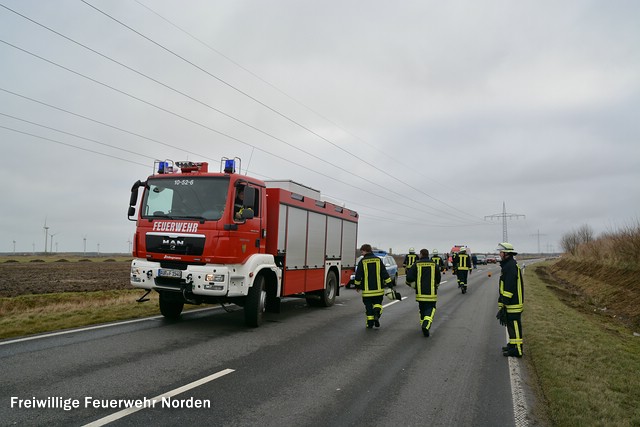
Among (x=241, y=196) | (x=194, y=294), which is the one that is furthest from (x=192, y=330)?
(x=241, y=196)

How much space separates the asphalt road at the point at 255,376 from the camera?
4.30 metres

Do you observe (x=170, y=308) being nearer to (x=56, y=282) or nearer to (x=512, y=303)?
(x=512, y=303)

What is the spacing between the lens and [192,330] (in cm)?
839

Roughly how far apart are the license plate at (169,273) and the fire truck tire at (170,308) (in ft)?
4.15

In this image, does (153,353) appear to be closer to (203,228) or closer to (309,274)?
(203,228)

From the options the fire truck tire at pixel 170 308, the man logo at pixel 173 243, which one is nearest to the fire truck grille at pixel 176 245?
the man logo at pixel 173 243

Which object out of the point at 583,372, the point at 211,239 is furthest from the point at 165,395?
the point at 583,372

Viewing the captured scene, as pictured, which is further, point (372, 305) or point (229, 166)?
point (372, 305)

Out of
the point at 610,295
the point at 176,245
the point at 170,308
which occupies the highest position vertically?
the point at 176,245

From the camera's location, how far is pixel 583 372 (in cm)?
632

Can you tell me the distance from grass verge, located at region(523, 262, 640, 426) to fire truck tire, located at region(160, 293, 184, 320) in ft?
23.3

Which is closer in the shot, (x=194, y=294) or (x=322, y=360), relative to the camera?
(x=322, y=360)

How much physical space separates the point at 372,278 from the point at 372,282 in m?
0.09

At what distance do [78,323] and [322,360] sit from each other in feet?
17.7
